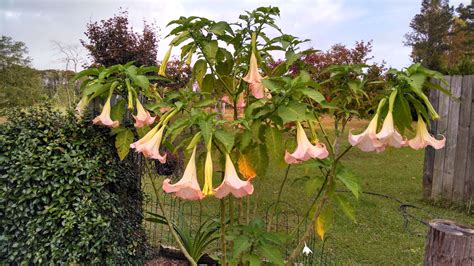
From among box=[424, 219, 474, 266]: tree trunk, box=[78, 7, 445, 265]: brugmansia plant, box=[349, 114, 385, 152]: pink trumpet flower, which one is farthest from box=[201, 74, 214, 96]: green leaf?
box=[424, 219, 474, 266]: tree trunk

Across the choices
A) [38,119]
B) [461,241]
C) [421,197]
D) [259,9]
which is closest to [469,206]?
[421,197]

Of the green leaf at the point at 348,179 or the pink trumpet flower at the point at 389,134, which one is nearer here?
the pink trumpet flower at the point at 389,134

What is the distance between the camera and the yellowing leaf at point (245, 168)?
179 cm

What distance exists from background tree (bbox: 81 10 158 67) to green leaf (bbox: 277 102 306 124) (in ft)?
26.5

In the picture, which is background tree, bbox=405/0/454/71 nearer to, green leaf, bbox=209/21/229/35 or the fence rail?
the fence rail

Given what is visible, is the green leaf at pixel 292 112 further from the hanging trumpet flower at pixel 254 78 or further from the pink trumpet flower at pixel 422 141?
the pink trumpet flower at pixel 422 141

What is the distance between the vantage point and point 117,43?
9.41m

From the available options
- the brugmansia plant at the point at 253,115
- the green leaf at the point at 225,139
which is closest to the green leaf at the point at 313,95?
the brugmansia plant at the point at 253,115

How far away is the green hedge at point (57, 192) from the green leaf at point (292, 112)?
54.2 inches

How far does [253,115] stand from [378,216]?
3.80 metres

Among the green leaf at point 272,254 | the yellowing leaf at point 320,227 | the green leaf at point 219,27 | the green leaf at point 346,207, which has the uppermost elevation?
the green leaf at point 219,27

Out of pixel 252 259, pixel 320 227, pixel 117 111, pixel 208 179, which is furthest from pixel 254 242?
pixel 117 111

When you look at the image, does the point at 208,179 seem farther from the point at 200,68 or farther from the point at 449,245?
the point at 449,245

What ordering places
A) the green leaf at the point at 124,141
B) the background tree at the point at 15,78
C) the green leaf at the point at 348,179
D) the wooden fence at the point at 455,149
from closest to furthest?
the green leaf at the point at 348,179 < the green leaf at the point at 124,141 < the wooden fence at the point at 455,149 < the background tree at the point at 15,78
